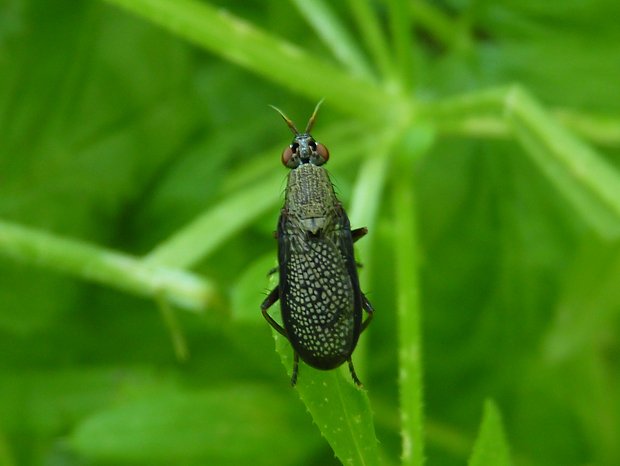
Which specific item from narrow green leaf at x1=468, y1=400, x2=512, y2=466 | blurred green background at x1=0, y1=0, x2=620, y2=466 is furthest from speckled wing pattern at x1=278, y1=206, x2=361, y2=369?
blurred green background at x1=0, y1=0, x2=620, y2=466

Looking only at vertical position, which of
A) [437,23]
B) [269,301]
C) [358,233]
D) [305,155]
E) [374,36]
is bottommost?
[269,301]

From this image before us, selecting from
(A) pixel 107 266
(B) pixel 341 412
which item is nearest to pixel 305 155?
(A) pixel 107 266

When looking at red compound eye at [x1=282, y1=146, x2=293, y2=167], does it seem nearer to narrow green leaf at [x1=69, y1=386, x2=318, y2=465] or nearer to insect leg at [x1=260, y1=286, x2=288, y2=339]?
insect leg at [x1=260, y1=286, x2=288, y2=339]

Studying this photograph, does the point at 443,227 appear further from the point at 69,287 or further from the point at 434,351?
the point at 69,287

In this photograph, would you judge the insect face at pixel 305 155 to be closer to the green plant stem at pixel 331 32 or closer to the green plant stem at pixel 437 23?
the green plant stem at pixel 331 32

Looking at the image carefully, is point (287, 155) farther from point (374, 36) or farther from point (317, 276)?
point (374, 36)

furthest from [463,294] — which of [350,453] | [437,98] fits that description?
[350,453]
